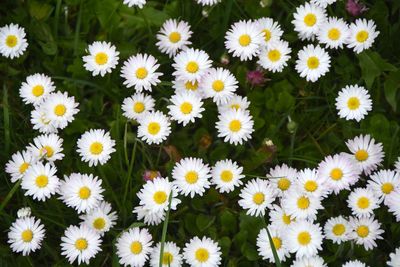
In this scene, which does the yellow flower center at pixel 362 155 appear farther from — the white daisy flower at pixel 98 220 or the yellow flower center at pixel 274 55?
the white daisy flower at pixel 98 220

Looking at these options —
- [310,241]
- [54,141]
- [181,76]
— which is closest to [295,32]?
[181,76]

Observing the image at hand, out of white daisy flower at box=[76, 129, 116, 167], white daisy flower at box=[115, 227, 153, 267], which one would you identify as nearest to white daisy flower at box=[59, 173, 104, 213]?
white daisy flower at box=[76, 129, 116, 167]

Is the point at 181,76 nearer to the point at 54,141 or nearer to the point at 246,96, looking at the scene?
the point at 246,96

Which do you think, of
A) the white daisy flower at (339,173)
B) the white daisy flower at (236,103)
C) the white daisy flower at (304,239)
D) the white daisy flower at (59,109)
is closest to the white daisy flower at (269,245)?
the white daisy flower at (304,239)

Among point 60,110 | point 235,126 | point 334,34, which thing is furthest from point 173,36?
point 334,34

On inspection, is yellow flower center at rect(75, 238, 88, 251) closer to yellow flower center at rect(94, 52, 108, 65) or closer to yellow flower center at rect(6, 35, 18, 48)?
yellow flower center at rect(94, 52, 108, 65)
